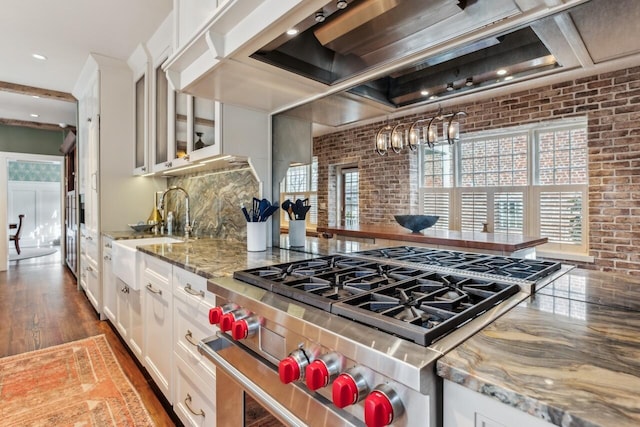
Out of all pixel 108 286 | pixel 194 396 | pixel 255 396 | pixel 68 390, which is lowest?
pixel 68 390

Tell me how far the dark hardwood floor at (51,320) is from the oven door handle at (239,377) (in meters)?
0.98

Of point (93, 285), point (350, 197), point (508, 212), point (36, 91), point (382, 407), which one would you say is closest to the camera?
point (382, 407)

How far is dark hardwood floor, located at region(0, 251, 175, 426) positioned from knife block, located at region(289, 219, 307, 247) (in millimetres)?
1178

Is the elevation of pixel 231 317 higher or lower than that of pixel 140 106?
lower

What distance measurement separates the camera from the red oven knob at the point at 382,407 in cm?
61

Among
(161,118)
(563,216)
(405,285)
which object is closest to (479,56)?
(405,285)

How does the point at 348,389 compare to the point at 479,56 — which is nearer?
the point at 348,389

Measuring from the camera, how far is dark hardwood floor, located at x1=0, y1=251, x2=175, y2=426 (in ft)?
7.52

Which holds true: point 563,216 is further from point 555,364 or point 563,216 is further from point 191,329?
point 191,329

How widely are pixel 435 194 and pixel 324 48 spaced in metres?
2.53

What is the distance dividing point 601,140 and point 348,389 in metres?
3.23

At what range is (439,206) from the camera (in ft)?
11.9

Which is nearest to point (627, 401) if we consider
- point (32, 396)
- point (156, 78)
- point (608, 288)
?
point (608, 288)

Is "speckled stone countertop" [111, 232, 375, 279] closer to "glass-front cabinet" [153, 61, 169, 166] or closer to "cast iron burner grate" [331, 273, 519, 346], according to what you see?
"cast iron burner grate" [331, 273, 519, 346]
